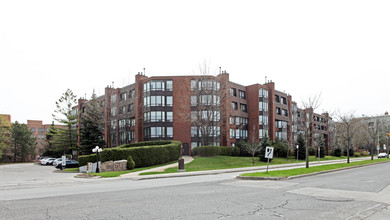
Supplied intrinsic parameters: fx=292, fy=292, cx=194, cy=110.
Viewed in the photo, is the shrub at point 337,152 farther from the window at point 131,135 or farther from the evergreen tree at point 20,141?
the evergreen tree at point 20,141

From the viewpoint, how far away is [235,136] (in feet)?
182

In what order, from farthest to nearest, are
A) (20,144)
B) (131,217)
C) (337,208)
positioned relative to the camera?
(20,144) < (337,208) < (131,217)

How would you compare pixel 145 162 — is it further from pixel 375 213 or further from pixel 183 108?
pixel 375 213

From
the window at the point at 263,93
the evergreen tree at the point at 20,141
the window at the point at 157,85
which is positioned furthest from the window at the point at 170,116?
the evergreen tree at the point at 20,141

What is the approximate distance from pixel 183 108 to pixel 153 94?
570 centimetres

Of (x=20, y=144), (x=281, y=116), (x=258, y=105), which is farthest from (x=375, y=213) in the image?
(x=20, y=144)

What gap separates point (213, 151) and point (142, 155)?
12.2m

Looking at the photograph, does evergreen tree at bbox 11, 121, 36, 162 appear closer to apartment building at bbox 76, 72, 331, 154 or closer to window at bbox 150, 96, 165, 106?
apartment building at bbox 76, 72, 331, 154

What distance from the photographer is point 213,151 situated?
40.4 metres

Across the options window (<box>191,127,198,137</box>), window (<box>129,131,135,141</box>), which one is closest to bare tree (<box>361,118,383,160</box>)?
window (<box>191,127,198,137</box>)

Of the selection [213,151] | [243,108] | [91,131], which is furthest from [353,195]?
[243,108]

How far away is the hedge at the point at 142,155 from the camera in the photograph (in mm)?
30125

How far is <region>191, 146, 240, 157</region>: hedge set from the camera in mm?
39875

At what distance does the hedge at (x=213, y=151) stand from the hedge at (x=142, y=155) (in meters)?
4.73
